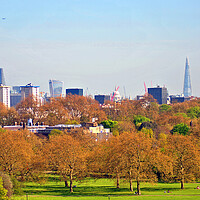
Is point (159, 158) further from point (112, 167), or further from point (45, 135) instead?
point (45, 135)

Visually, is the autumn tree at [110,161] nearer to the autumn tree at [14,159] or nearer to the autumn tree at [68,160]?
the autumn tree at [68,160]

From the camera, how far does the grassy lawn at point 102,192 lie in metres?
49.2

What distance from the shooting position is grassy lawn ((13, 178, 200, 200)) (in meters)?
49.2

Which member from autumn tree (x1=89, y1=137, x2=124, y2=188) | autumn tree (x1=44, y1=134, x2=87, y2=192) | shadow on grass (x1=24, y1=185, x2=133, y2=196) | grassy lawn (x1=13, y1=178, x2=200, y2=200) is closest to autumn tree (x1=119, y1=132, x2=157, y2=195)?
autumn tree (x1=89, y1=137, x2=124, y2=188)

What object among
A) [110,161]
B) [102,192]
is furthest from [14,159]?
[110,161]

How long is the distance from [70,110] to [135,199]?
105988mm

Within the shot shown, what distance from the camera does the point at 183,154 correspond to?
2207 inches

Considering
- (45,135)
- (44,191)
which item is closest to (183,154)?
(44,191)

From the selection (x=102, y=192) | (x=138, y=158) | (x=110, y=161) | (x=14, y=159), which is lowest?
(x=102, y=192)

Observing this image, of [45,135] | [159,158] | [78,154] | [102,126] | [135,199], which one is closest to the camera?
[135,199]

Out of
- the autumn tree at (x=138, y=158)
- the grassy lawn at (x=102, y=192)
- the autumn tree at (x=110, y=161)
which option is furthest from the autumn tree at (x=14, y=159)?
the autumn tree at (x=138, y=158)

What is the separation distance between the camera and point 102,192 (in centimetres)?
5356

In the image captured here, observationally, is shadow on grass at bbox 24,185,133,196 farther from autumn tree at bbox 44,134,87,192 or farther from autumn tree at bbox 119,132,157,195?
autumn tree at bbox 119,132,157,195

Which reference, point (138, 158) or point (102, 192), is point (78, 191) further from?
point (138, 158)
